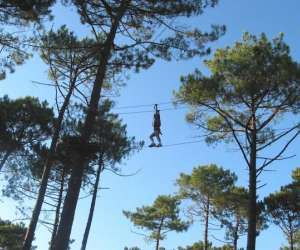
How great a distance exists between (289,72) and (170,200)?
53.0 feet

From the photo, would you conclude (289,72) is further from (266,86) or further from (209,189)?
(209,189)

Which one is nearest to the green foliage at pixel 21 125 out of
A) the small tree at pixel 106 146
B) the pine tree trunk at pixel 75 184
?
the small tree at pixel 106 146

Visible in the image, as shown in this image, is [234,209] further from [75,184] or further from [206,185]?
[75,184]

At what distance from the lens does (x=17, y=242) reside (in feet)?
83.5

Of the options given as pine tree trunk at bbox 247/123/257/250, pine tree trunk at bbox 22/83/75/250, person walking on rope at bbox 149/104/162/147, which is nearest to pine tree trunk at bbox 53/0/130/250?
person walking on rope at bbox 149/104/162/147

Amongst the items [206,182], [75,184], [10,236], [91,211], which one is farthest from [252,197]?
[10,236]

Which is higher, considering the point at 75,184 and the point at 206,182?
the point at 206,182

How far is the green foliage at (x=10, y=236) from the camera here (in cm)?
2535

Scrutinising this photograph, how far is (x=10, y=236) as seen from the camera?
2550 centimetres

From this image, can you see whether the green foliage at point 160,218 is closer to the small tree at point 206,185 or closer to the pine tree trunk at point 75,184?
the small tree at point 206,185

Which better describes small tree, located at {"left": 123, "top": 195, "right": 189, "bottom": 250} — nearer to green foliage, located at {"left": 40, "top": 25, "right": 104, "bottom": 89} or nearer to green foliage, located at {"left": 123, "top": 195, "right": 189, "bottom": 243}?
green foliage, located at {"left": 123, "top": 195, "right": 189, "bottom": 243}

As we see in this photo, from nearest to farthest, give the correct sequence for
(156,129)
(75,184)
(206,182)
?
(75,184), (156,129), (206,182)

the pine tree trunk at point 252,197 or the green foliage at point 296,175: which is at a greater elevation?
the green foliage at point 296,175

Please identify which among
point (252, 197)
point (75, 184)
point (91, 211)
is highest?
point (91, 211)
